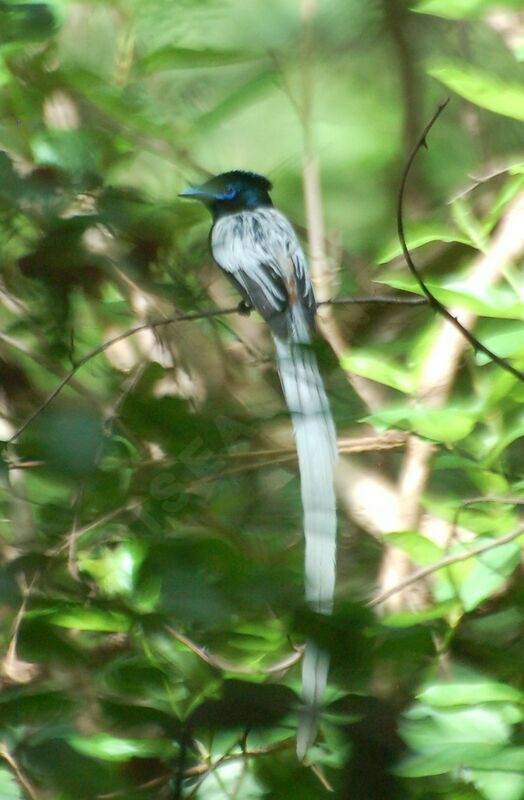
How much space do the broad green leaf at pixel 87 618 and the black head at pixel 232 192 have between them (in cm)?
81

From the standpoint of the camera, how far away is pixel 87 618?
1.13m

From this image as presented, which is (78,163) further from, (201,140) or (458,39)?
(458,39)

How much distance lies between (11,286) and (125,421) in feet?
1.69

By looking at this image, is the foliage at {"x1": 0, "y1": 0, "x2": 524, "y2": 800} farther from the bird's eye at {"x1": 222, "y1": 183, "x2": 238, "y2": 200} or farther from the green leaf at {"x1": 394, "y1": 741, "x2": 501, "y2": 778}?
the bird's eye at {"x1": 222, "y1": 183, "x2": 238, "y2": 200}

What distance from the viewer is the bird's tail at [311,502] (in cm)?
81

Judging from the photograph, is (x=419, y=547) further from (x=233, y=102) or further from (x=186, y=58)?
(x=186, y=58)

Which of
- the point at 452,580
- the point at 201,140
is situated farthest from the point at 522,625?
the point at 201,140

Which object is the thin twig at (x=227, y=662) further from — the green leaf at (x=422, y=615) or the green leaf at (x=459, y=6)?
the green leaf at (x=459, y=6)

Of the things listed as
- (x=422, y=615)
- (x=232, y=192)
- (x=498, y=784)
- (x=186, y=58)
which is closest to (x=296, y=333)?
(x=232, y=192)

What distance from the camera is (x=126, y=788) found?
3.39 feet

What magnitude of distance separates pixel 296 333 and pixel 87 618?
1.11 meters

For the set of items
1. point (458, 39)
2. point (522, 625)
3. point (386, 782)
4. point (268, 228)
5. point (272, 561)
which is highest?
point (458, 39)

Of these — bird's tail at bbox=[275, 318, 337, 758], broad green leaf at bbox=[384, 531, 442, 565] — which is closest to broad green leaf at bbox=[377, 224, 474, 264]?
bird's tail at bbox=[275, 318, 337, 758]

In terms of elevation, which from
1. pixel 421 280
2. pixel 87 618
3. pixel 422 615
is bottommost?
pixel 87 618
